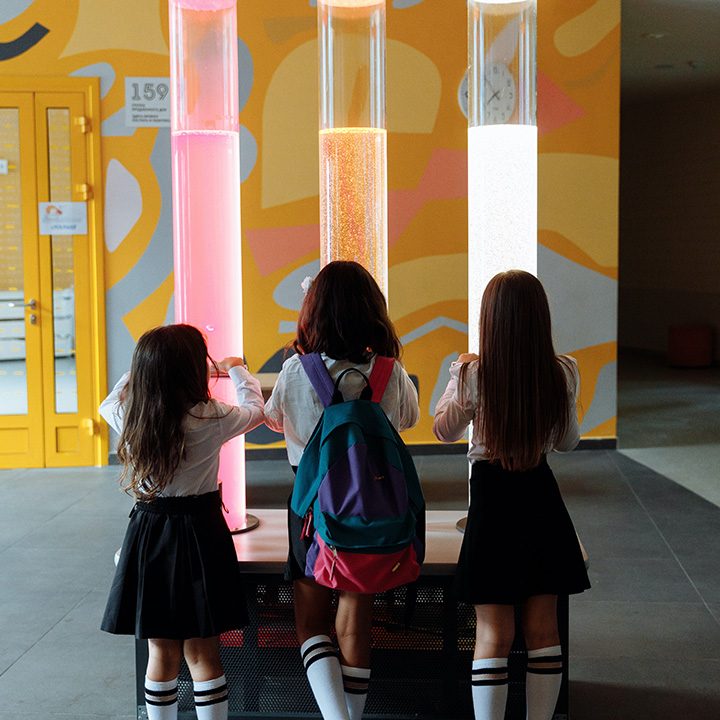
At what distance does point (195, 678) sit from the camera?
213 centimetres

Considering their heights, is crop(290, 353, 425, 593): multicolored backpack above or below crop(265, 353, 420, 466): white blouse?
below

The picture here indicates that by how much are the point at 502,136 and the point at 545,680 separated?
1.47 meters

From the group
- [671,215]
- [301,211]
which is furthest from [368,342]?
[671,215]

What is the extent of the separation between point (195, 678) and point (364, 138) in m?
1.54

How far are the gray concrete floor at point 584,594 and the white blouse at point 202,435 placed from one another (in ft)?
2.99

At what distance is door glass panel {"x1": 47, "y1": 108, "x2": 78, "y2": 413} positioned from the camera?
19.0 feet

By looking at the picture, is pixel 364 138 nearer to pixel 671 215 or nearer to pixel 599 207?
pixel 599 207

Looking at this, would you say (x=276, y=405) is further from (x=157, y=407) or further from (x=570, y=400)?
(x=570, y=400)

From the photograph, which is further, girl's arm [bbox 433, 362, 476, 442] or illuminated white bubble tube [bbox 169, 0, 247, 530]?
illuminated white bubble tube [bbox 169, 0, 247, 530]

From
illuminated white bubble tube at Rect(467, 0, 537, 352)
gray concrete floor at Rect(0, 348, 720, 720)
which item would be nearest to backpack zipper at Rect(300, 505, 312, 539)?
illuminated white bubble tube at Rect(467, 0, 537, 352)

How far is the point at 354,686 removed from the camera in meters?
2.13

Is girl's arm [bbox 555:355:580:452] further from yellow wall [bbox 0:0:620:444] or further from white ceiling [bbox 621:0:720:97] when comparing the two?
white ceiling [bbox 621:0:720:97]

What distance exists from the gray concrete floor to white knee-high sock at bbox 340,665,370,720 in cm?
77

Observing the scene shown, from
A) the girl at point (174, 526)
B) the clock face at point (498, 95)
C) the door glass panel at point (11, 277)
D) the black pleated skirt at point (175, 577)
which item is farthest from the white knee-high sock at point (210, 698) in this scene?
the door glass panel at point (11, 277)
